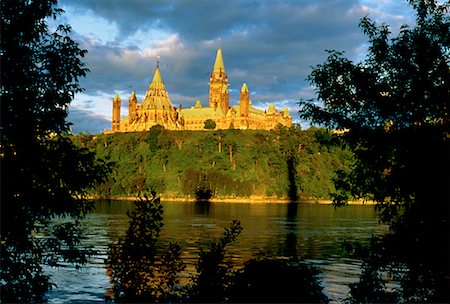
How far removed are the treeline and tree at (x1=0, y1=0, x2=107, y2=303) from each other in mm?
146533

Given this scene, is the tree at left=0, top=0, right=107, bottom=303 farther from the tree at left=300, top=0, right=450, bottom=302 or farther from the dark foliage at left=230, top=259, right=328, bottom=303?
the tree at left=300, top=0, right=450, bottom=302

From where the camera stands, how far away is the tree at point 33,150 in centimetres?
1544

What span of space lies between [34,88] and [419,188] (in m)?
12.3

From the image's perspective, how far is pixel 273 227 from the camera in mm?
74000

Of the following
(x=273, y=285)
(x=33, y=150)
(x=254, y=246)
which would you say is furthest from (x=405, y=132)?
(x=254, y=246)

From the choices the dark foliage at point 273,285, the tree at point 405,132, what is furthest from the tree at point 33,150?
the tree at point 405,132

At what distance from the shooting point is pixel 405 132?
656 inches

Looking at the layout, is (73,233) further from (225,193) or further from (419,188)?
(225,193)

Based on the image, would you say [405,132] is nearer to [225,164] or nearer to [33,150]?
[33,150]

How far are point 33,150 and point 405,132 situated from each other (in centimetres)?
1148

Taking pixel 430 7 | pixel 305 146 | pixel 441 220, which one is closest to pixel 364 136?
pixel 441 220

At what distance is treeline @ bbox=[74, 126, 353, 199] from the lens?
556 feet

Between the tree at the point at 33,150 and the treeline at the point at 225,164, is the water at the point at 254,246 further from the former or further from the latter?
the treeline at the point at 225,164

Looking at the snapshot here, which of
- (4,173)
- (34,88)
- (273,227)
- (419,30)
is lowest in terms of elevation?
(273,227)
